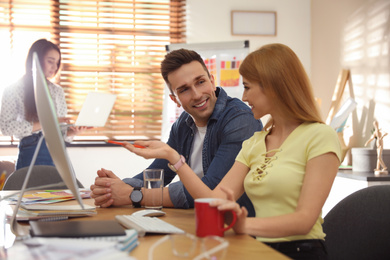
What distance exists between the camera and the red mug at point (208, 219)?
960mm

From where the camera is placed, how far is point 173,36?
15.1 ft

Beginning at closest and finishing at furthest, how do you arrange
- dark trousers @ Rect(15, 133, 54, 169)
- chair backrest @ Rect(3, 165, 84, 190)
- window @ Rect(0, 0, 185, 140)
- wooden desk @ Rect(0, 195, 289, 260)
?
wooden desk @ Rect(0, 195, 289, 260) < chair backrest @ Rect(3, 165, 84, 190) < dark trousers @ Rect(15, 133, 54, 169) < window @ Rect(0, 0, 185, 140)

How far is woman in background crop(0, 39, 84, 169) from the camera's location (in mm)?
2733

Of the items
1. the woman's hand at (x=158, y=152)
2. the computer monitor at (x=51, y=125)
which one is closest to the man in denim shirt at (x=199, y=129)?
the woman's hand at (x=158, y=152)

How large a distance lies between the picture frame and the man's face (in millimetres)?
2843

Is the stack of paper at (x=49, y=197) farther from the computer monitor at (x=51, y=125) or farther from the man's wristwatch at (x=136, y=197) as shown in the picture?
the computer monitor at (x=51, y=125)

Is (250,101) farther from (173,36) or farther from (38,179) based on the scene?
(173,36)

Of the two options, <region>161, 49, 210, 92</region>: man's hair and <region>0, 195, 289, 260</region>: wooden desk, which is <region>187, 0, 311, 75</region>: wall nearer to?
<region>161, 49, 210, 92</region>: man's hair

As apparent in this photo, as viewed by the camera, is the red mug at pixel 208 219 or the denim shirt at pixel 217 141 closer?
the red mug at pixel 208 219

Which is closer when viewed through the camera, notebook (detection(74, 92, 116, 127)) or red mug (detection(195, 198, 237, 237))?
red mug (detection(195, 198, 237, 237))

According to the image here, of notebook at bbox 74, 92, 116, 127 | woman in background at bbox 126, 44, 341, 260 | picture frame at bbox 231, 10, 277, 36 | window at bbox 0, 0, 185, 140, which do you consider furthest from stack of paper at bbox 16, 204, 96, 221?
picture frame at bbox 231, 10, 277, 36

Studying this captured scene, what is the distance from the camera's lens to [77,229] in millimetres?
962

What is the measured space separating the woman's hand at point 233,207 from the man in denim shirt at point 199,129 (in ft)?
1.73

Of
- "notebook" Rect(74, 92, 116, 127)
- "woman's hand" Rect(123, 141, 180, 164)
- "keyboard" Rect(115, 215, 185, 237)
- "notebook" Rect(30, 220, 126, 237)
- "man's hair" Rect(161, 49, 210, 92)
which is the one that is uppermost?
"man's hair" Rect(161, 49, 210, 92)
